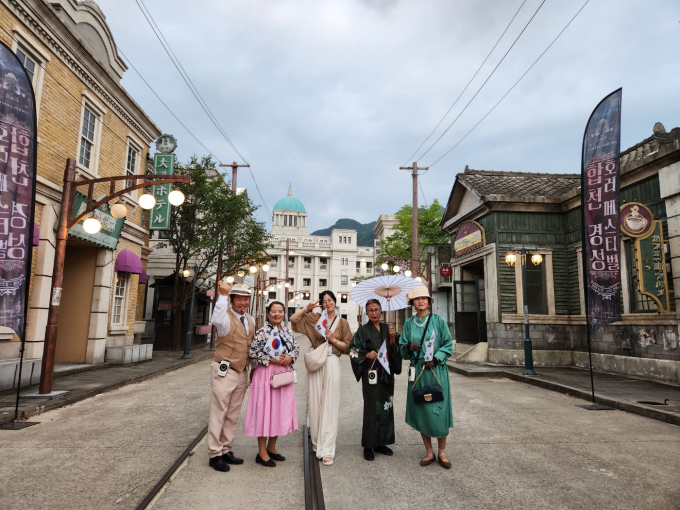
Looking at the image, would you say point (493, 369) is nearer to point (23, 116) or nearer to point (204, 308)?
point (23, 116)

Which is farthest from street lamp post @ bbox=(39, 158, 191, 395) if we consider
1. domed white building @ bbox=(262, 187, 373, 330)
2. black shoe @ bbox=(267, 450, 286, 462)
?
domed white building @ bbox=(262, 187, 373, 330)

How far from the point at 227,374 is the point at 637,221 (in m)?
10.8

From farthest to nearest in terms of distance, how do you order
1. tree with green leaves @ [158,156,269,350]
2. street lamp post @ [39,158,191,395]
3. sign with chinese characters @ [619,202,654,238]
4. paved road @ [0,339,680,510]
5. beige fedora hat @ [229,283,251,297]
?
tree with green leaves @ [158,156,269,350], sign with chinese characters @ [619,202,654,238], street lamp post @ [39,158,191,395], beige fedora hat @ [229,283,251,297], paved road @ [0,339,680,510]

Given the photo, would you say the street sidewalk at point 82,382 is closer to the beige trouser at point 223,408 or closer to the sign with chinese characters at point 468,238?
the beige trouser at point 223,408

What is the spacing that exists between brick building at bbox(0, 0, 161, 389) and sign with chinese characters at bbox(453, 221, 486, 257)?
42.4 ft

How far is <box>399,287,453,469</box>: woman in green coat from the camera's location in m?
4.95

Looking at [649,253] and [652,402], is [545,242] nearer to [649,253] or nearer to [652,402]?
[649,253]

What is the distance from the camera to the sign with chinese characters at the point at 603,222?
878cm

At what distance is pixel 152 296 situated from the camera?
95.7 ft

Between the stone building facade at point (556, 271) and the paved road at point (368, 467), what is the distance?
5162 millimetres

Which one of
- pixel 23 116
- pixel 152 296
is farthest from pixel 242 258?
pixel 23 116

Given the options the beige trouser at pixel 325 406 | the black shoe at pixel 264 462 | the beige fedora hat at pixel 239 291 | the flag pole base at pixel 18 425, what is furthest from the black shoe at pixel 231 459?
the flag pole base at pixel 18 425

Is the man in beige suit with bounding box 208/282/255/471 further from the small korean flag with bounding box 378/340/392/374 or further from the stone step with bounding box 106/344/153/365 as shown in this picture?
the stone step with bounding box 106/344/153/365

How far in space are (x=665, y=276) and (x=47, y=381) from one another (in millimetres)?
14079
